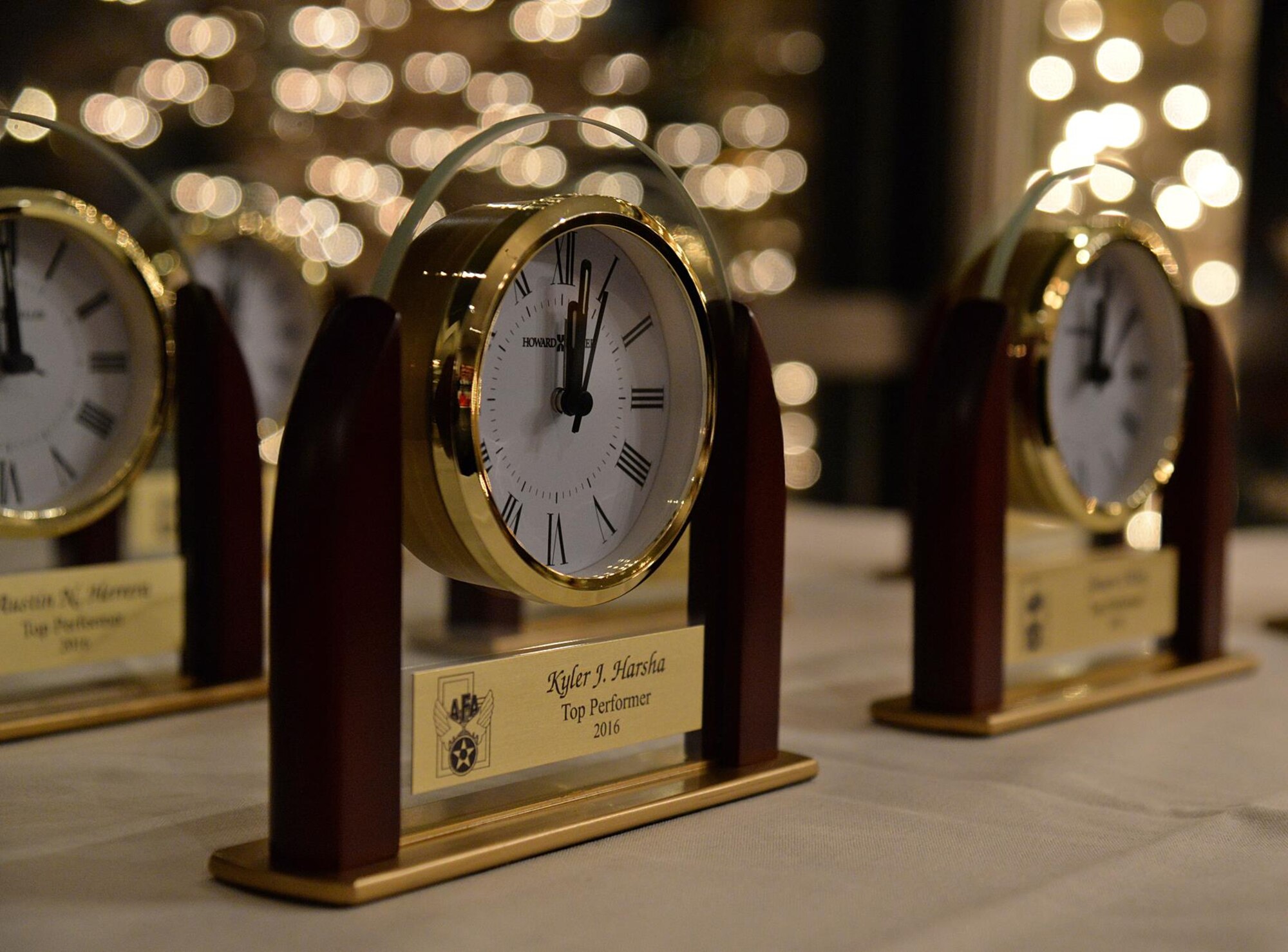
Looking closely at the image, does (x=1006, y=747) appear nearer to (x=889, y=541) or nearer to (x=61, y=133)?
(x=61, y=133)

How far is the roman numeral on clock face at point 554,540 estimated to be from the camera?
37.1 inches

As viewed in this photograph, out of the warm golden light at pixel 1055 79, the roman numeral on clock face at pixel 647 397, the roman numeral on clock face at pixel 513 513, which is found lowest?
the roman numeral on clock face at pixel 513 513

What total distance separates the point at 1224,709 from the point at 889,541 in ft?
3.91

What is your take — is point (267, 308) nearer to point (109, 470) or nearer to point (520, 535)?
point (109, 470)

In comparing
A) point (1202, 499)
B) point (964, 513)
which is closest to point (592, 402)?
point (964, 513)

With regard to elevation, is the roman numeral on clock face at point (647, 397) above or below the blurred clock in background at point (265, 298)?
below

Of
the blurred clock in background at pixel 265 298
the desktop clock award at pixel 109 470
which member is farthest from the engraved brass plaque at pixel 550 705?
the blurred clock in background at pixel 265 298

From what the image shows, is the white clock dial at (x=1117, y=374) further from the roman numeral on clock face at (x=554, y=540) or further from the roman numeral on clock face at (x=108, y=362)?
the roman numeral on clock face at (x=108, y=362)

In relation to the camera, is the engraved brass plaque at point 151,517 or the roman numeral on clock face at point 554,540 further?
the engraved brass plaque at point 151,517

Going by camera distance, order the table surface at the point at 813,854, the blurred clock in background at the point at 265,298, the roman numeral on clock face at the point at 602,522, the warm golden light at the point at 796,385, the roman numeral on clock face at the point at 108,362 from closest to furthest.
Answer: the table surface at the point at 813,854
the roman numeral on clock face at the point at 602,522
the roman numeral on clock face at the point at 108,362
the blurred clock in background at the point at 265,298
the warm golden light at the point at 796,385

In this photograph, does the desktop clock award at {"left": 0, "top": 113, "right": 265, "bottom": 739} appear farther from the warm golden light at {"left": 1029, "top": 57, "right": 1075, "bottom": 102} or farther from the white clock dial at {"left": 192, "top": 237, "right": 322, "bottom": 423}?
the warm golden light at {"left": 1029, "top": 57, "right": 1075, "bottom": 102}

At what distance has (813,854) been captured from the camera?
0.90 meters

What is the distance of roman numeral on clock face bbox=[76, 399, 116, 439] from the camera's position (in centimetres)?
128

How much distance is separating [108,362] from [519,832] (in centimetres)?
67
